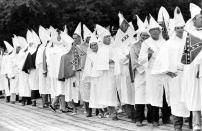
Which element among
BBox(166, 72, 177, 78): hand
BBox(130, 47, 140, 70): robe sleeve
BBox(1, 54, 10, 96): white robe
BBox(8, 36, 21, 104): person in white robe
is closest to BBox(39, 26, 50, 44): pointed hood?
BBox(8, 36, 21, 104): person in white robe

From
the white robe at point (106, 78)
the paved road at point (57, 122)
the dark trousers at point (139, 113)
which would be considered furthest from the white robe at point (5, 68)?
the dark trousers at point (139, 113)

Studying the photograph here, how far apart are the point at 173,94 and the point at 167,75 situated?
0.43m

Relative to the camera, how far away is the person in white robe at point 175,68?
10.0 m

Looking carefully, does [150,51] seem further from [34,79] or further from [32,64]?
[34,79]

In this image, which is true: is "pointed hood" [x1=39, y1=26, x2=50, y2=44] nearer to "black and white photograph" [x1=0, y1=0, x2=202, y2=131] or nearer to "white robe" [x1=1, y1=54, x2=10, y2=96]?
"black and white photograph" [x1=0, y1=0, x2=202, y2=131]

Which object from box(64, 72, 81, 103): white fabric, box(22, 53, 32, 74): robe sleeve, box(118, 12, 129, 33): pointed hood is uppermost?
box(118, 12, 129, 33): pointed hood

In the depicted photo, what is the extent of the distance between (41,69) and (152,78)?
6.62m

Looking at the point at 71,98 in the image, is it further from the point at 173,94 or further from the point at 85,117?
the point at 173,94

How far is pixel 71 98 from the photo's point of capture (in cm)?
1465

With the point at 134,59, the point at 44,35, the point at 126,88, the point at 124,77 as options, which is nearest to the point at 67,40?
the point at 44,35

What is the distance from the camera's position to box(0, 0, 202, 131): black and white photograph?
32.7 feet

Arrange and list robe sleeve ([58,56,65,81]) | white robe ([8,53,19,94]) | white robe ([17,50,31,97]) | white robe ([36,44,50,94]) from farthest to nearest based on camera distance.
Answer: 1. white robe ([8,53,19,94])
2. white robe ([17,50,31,97])
3. white robe ([36,44,50,94])
4. robe sleeve ([58,56,65,81])

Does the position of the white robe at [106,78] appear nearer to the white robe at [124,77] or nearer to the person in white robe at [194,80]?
the white robe at [124,77]

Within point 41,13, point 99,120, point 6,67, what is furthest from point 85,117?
point 41,13
